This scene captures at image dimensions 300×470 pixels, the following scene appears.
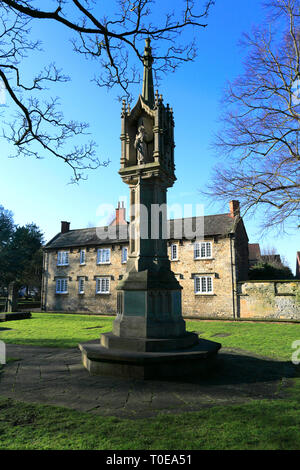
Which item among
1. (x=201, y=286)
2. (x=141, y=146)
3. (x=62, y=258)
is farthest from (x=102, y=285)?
(x=141, y=146)

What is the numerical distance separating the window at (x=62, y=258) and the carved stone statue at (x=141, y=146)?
27.4 m

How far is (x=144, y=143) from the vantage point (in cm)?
761

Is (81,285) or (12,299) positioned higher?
(81,285)

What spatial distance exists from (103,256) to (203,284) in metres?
11.1

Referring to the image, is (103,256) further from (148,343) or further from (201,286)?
(148,343)

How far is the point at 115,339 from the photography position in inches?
245

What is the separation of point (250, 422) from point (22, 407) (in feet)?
10.0

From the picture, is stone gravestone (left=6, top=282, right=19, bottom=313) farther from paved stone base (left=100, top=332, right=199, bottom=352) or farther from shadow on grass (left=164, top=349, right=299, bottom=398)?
shadow on grass (left=164, top=349, right=299, bottom=398)

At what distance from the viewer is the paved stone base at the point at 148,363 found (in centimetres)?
530

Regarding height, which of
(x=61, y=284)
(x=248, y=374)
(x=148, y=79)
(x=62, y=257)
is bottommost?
(x=248, y=374)

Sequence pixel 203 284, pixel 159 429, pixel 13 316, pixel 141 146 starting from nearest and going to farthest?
pixel 159 429 → pixel 141 146 → pixel 13 316 → pixel 203 284

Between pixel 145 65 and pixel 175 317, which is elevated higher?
pixel 145 65
